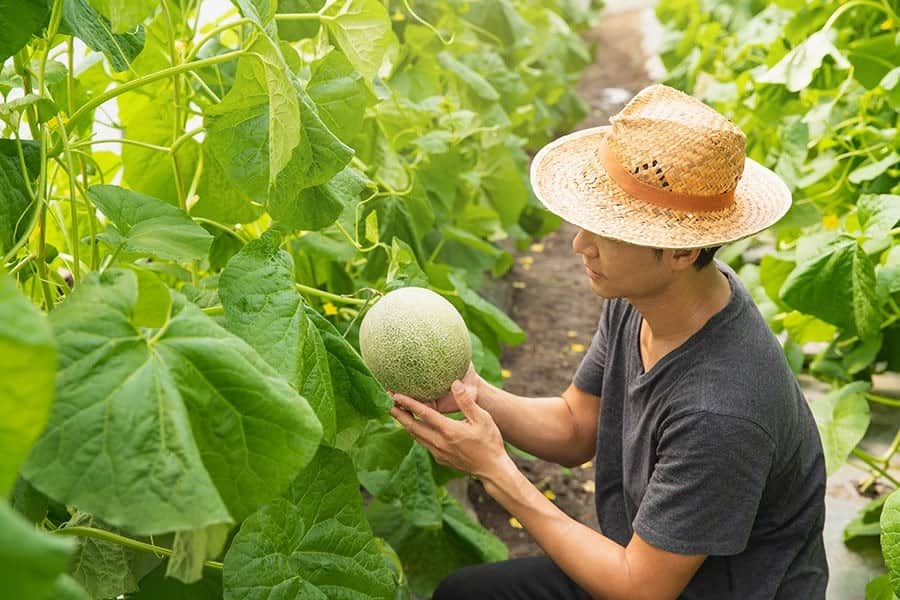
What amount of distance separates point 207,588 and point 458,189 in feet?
7.14

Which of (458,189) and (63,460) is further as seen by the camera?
(458,189)

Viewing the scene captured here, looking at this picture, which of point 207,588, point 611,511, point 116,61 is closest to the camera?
point 116,61

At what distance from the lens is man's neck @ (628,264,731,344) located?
6.35 feet

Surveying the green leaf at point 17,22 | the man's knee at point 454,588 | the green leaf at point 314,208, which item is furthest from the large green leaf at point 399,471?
the green leaf at point 17,22

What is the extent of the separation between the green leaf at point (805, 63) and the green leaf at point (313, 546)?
217 centimetres

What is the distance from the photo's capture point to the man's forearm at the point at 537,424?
7.47ft

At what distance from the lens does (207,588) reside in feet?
5.62

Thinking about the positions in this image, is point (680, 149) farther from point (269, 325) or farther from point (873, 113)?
point (873, 113)

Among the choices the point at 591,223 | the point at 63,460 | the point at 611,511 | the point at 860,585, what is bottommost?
the point at 860,585

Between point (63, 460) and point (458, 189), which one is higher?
point (63, 460)

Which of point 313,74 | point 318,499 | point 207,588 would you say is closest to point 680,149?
point 313,74

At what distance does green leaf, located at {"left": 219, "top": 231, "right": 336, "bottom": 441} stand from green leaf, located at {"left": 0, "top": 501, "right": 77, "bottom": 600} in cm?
76

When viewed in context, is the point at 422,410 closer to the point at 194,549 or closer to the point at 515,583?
the point at 515,583

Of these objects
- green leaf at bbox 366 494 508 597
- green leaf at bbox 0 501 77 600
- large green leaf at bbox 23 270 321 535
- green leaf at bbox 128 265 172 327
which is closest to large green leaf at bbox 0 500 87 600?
green leaf at bbox 0 501 77 600
